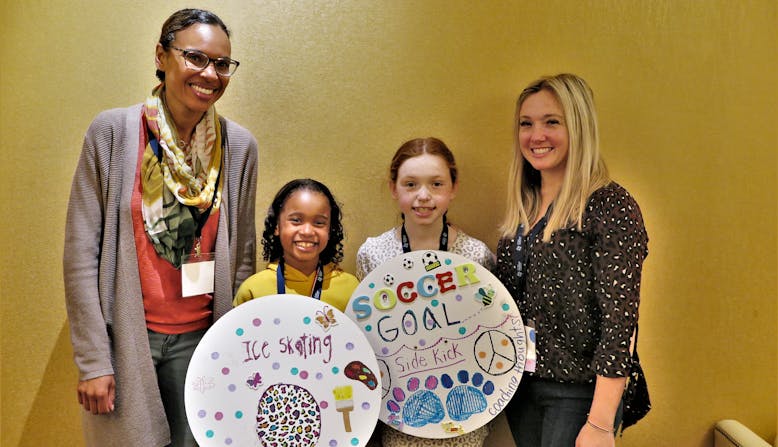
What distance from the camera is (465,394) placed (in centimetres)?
213

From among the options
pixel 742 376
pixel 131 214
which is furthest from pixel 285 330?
pixel 742 376

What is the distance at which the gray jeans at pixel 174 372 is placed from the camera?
85.1 inches

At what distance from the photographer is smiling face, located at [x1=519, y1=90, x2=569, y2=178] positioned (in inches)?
83.8

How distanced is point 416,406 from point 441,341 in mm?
240

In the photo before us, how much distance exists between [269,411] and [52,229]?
4.67ft

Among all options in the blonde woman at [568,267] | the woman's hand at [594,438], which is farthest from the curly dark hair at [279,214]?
the woman's hand at [594,438]

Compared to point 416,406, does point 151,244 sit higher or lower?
higher

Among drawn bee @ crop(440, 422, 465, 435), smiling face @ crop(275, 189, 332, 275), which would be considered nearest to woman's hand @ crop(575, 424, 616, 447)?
drawn bee @ crop(440, 422, 465, 435)

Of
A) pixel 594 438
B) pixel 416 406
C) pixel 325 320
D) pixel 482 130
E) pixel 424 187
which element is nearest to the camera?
pixel 594 438

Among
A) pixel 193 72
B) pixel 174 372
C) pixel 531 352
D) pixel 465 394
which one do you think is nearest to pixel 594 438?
pixel 531 352

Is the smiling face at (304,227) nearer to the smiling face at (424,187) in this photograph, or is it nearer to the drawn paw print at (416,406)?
the smiling face at (424,187)

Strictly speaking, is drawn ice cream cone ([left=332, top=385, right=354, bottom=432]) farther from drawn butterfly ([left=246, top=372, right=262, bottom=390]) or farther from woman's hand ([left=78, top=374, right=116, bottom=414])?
woman's hand ([left=78, top=374, right=116, bottom=414])

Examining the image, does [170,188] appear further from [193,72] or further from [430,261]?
[430,261]

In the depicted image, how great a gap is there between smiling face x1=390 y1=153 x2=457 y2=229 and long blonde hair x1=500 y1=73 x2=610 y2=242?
26 cm
